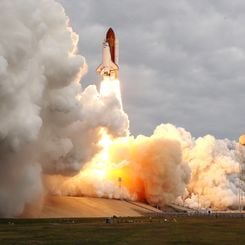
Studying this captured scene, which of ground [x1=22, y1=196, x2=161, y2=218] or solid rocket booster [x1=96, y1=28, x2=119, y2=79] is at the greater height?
solid rocket booster [x1=96, y1=28, x2=119, y2=79]

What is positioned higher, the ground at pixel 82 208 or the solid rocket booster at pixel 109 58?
the solid rocket booster at pixel 109 58

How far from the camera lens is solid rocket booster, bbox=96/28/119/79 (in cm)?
10188

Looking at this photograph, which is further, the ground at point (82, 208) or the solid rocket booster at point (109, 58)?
the solid rocket booster at point (109, 58)

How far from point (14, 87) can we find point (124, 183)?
174ft

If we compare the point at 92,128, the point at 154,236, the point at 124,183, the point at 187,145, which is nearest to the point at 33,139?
the point at 92,128

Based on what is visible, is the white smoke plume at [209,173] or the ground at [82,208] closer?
the ground at [82,208]

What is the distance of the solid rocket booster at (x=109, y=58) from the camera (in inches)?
4011

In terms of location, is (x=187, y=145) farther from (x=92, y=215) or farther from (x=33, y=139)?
(x=33, y=139)

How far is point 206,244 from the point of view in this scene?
121ft

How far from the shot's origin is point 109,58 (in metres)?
103

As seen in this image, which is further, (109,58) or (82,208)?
(109,58)

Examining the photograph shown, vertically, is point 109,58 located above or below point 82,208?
above

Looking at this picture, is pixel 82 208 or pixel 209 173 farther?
pixel 209 173

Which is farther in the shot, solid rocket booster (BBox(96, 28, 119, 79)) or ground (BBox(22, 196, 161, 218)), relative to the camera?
solid rocket booster (BBox(96, 28, 119, 79))
